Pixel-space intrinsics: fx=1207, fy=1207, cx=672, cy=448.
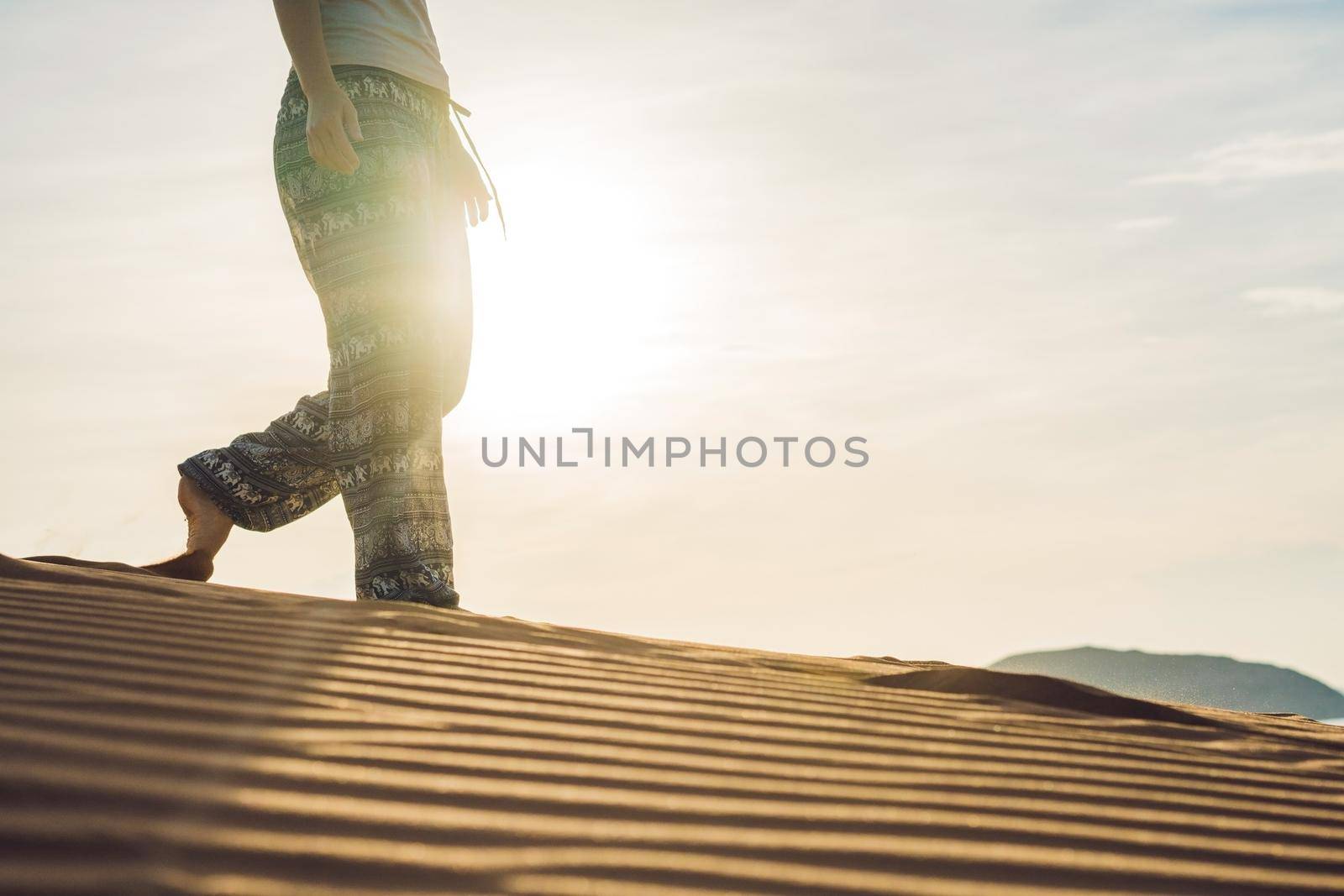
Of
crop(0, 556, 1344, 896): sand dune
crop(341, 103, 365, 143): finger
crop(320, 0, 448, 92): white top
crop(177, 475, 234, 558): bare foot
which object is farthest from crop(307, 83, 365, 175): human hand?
crop(0, 556, 1344, 896): sand dune

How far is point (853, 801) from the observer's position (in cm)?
125

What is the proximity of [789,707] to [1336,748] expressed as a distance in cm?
99

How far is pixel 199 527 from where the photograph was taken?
355 cm

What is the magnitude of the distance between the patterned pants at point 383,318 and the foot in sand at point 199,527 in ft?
1.54

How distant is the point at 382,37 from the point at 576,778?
2.54 metres

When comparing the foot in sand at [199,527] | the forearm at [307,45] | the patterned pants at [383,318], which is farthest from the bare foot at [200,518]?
the forearm at [307,45]

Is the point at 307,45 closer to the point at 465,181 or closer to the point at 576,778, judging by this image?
the point at 465,181

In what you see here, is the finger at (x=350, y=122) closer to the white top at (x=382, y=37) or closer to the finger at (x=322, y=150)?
the finger at (x=322, y=150)

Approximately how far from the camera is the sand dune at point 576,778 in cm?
99

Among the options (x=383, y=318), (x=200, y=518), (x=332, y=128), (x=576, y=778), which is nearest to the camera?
(x=576, y=778)

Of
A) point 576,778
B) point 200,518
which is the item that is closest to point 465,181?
point 200,518

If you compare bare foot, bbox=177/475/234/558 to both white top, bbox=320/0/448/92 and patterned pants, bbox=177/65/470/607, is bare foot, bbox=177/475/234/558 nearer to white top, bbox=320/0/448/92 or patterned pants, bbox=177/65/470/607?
patterned pants, bbox=177/65/470/607

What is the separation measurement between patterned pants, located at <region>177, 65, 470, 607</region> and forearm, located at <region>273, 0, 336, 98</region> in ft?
0.45

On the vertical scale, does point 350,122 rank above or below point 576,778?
above
